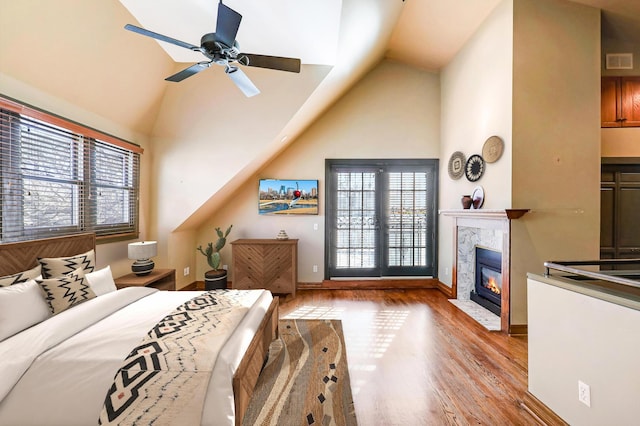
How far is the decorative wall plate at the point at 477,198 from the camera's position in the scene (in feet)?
11.4

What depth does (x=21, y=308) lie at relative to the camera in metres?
1.75

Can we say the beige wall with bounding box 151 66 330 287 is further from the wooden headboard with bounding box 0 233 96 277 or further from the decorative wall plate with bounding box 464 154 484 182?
the decorative wall plate with bounding box 464 154 484 182

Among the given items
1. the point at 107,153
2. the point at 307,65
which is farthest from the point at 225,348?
the point at 307,65

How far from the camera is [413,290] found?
4.62m

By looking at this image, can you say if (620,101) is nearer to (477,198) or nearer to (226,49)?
(477,198)

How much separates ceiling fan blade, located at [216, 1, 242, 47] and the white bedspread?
6.97ft

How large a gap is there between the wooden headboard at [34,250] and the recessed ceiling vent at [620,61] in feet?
21.7

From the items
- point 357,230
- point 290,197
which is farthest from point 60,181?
point 357,230

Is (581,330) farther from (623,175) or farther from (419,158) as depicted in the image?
(419,158)

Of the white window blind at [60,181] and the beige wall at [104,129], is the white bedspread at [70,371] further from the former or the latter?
the beige wall at [104,129]

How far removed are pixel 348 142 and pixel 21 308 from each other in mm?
4380

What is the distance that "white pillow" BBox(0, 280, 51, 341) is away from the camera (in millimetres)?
1645

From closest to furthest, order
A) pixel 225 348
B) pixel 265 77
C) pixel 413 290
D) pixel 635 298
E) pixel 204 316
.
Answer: pixel 635 298, pixel 225 348, pixel 204 316, pixel 265 77, pixel 413 290

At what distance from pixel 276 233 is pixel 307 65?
2.77 m
